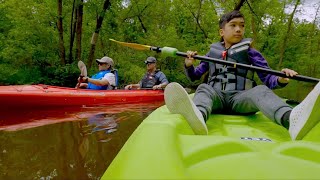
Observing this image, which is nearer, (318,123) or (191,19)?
(318,123)

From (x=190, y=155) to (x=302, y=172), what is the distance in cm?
33

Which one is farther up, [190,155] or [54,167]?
[190,155]

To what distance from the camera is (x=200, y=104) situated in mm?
2051

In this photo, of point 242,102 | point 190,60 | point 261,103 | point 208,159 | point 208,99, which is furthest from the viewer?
point 190,60

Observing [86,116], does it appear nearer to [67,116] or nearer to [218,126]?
[67,116]

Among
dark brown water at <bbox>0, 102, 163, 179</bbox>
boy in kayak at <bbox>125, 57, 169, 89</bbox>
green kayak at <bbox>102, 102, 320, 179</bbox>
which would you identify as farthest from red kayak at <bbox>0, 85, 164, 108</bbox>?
green kayak at <bbox>102, 102, 320, 179</bbox>

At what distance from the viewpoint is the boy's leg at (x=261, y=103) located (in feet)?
6.13

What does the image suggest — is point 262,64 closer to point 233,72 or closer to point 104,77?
point 233,72

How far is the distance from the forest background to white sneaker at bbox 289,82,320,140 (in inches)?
308

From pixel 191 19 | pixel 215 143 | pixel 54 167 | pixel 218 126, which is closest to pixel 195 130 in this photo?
pixel 218 126

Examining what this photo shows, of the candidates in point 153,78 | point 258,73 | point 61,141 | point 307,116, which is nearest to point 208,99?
point 258,73

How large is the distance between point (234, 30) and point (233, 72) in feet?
1.13

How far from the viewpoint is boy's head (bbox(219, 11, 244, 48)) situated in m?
2.61

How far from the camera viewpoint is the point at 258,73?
267 cm
